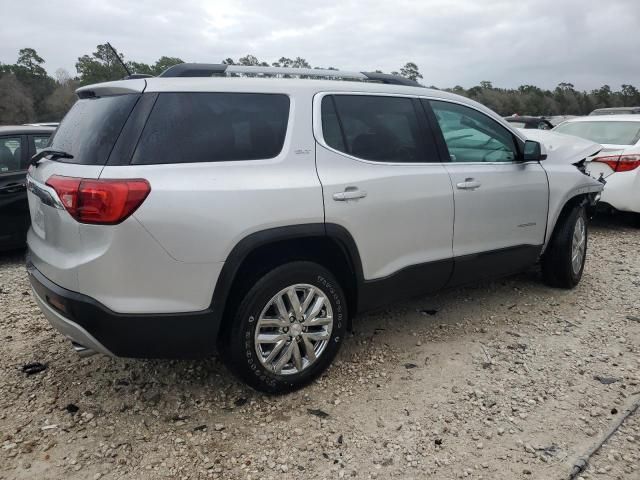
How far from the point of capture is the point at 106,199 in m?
2.31

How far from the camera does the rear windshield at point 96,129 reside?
2.48 meters

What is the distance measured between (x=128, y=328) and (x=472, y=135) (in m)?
2.79

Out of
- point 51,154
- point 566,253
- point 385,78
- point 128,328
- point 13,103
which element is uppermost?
point 13,103

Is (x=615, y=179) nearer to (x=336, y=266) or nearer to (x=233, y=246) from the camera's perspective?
(x=336, y=266)

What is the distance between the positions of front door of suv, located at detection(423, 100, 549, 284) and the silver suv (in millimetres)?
20

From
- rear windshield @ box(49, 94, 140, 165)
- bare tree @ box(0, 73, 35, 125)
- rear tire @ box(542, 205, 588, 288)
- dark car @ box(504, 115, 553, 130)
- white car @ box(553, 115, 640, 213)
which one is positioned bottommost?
rear tire @ box(542, 205, 588, 288)

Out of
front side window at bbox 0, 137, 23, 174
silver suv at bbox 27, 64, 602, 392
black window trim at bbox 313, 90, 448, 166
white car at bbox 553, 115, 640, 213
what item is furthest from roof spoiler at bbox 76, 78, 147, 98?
white car at bbox 553, 115, 640, 213

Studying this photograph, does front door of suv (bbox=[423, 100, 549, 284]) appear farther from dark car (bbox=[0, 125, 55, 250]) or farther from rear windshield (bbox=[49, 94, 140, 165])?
dark car (bbox=[0, 125, 55, 250])

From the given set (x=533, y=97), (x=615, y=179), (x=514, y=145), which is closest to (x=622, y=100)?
(x=533, y=97)

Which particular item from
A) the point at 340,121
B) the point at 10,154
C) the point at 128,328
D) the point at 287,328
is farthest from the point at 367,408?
the point at 10,154

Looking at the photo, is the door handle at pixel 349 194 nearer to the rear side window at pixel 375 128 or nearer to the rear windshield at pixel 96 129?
the rear side window at pixel 375 128

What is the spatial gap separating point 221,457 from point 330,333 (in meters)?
0.92

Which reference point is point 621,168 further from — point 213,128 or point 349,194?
point 213,128

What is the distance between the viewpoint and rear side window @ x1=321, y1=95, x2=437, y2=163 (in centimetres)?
307
